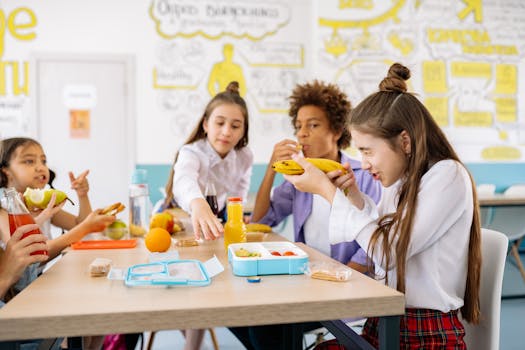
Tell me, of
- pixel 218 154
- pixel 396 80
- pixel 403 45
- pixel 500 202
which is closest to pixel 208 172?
pixel 218 154

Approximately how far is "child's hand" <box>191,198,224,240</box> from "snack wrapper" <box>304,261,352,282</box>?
14.2 inches

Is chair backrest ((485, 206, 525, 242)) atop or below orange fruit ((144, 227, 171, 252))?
below

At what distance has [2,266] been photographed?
109cm

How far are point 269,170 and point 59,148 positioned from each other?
317cm

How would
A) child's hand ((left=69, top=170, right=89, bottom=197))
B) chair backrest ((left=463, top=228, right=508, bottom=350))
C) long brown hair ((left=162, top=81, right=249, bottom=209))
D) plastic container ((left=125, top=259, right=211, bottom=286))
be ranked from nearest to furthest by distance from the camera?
plastic container ((left=125, top=259, right=211, bottom=286)) → chair backrest ((left=463, top=228, right=508, bottom=350)) → child's hand ((left=69, top=170, right=89, bottom=197)) → long brown hair ((left=162, top=81, right=249, bottom=209))

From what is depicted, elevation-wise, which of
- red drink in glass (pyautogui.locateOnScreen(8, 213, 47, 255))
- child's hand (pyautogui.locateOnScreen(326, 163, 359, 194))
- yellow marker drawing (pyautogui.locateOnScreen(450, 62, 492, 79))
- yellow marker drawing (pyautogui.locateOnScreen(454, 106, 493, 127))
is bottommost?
red drink in glass (pyautogui.locateOnScreen(8, 213, 47, 255))

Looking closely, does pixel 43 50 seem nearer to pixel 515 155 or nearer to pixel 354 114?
pixel 354 114

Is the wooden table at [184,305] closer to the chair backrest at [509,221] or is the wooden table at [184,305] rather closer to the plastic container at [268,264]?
the plastic container at [268,264]

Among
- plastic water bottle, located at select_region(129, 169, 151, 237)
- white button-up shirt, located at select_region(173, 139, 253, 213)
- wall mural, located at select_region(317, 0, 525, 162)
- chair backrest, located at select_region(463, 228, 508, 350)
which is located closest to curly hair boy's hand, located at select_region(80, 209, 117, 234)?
plastic water bottle, located at select_region(129, 169, 151, 237)

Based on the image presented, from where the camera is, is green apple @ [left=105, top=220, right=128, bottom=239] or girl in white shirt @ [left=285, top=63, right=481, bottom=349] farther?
green apple @ [left=105, top=220, right=128, bottom=239]

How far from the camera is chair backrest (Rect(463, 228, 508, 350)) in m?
1.20

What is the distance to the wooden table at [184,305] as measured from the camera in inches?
31.1

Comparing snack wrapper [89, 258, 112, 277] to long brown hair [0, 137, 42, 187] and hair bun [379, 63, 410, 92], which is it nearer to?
hair bun [379, 63, 410, 92]

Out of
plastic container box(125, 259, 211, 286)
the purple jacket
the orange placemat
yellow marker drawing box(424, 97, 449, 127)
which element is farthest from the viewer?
yellow marker drawing box(424, 97, 449, 127)
